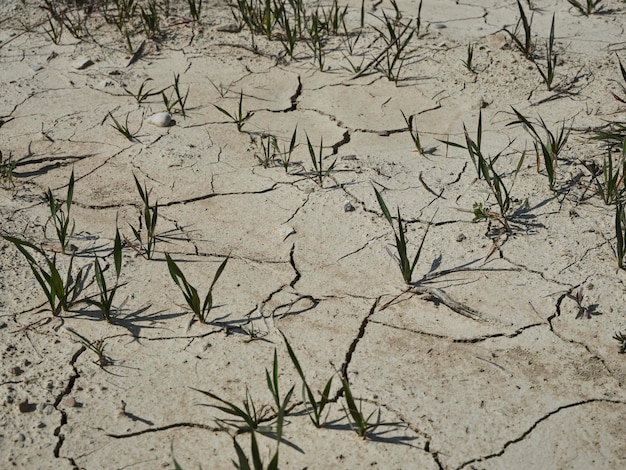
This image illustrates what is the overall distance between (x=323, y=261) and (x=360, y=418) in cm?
88

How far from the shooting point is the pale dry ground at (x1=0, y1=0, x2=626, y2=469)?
7.29ft

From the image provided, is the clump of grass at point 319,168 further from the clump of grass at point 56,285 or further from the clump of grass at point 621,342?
the clump of grass at point 621,342

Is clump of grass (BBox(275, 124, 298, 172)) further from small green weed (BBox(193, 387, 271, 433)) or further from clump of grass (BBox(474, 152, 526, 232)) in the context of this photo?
small green weed (BBox(193, 387, 271, 433))

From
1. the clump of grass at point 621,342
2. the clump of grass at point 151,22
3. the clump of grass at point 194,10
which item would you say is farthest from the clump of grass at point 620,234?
the clump of grass at point 151,22

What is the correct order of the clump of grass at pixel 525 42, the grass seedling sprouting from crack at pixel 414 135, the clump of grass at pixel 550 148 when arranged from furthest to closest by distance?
the clump of grass at pixel 525 42 < the grass seedling sprouting from crack at pixel 414 135 < the clump of grass at pixel 550 148

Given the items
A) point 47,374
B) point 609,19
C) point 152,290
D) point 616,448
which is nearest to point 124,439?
point 47,374

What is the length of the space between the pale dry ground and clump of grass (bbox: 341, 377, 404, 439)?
0.07 feet

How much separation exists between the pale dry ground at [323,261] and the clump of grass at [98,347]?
0.07 feet

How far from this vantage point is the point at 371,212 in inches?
124

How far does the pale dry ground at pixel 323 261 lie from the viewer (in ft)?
7.29

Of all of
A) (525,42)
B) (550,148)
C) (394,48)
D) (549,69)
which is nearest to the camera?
(550,148)

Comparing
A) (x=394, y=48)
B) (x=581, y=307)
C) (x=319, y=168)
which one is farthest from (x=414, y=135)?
(x=581, y=307)

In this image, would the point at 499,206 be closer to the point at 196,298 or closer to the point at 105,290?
the point at 196,298

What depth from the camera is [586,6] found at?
473 cm
